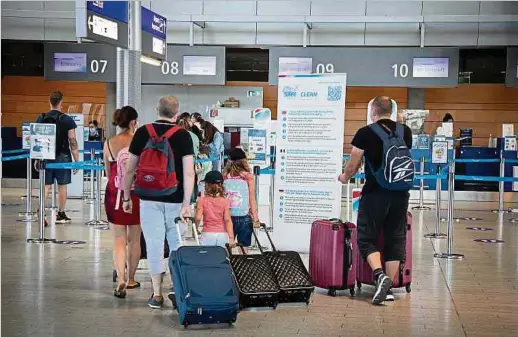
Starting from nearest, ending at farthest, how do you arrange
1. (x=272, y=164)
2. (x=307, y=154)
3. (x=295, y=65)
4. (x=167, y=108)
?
(x=167, y=108) → (x=307, y=154) → (x=272, y=164) → (x=295, y=65)

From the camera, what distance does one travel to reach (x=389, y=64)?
15633 millimetres

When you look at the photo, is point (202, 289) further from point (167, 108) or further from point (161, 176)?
point (167, 108)

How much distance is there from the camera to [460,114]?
65.0ft

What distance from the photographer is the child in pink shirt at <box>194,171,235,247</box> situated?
6.88 metres

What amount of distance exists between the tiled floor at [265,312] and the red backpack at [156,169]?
0.89 metres

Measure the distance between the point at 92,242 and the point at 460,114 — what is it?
40.1 ft

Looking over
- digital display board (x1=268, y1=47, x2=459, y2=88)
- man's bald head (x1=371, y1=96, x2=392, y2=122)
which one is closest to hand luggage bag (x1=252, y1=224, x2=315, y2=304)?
man's bald head (x1=371, y1=96, x2=392, y2=122)

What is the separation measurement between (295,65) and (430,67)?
8.19ft

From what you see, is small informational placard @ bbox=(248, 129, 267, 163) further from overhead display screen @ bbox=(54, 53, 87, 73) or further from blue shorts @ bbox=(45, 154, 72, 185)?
overhead display screen @ bbox=(54, 53, 87, 73)

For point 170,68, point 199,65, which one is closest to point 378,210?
point 199,65

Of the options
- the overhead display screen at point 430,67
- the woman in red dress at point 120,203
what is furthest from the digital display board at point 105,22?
the overhead display screen at point 430,67

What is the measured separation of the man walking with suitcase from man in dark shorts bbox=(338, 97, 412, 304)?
1411mm

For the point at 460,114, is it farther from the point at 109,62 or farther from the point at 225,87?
the point at 109,62

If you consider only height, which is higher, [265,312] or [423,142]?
[423,142]
